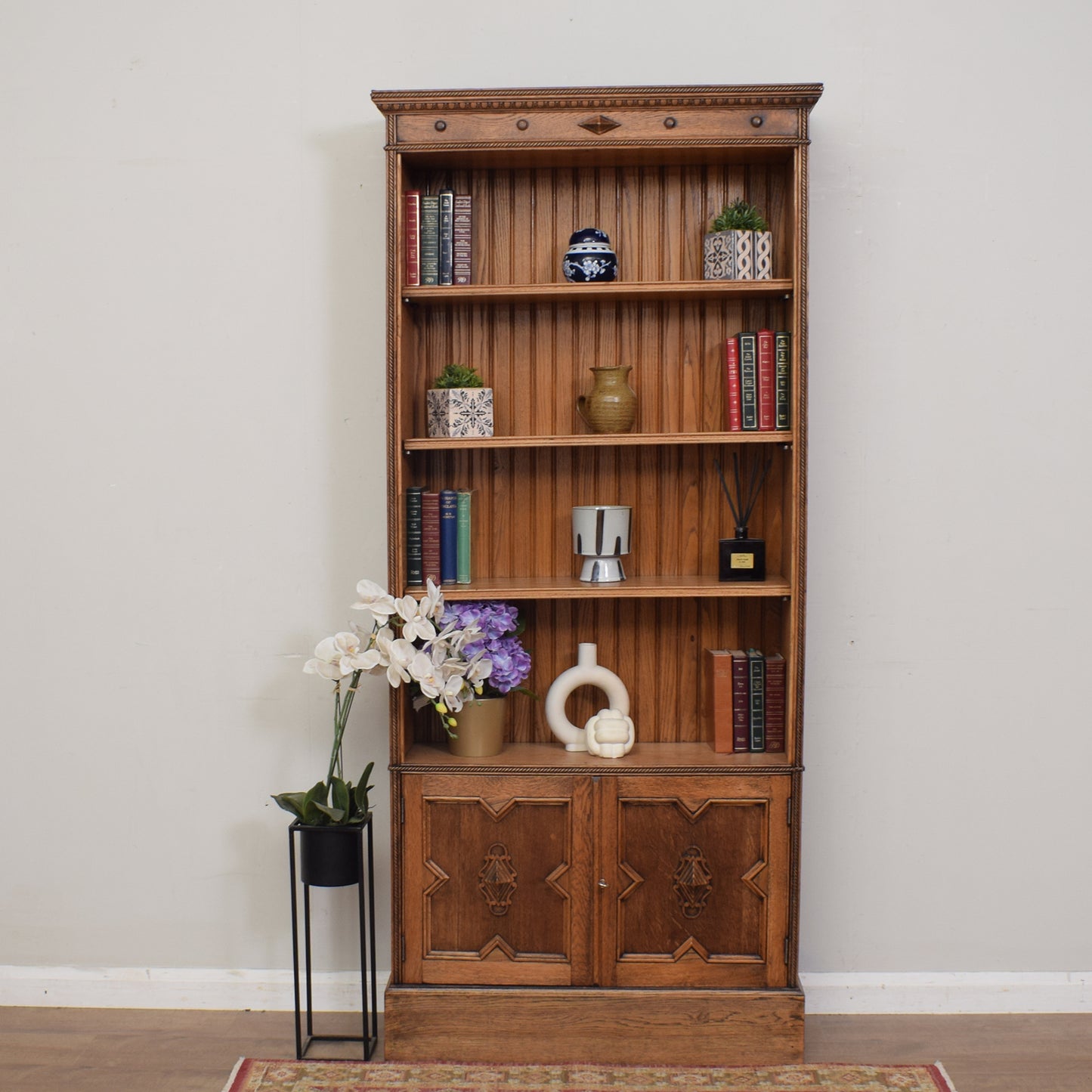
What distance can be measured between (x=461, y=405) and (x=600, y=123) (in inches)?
29.0

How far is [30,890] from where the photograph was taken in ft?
9.20

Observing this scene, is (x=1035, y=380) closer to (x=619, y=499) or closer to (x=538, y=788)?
(x=619, y=499)

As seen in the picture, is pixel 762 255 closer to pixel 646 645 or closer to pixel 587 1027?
pixel 646 645

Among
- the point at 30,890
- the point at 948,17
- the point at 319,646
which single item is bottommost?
the point at 30,890

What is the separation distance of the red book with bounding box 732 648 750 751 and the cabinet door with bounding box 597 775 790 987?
0.12m

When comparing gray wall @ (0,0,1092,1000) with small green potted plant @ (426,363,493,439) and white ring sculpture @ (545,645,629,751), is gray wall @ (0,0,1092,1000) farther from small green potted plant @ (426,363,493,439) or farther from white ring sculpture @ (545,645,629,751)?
white ring sculpture @ (545,645,629,751)

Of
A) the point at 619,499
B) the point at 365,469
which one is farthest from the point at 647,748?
the point at 365,469

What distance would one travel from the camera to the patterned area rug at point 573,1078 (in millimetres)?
2352

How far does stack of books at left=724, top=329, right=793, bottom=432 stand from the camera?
2.46 m

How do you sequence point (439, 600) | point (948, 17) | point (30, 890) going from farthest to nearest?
point (30, 890)
point (948, 17)
point (439, 600)

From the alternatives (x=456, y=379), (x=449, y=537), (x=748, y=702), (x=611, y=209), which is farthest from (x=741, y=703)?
(x=611, y=209)

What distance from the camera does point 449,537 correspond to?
2.52 m

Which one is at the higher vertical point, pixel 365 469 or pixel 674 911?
pixel 365 469

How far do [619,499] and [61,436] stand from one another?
59.1 inches
